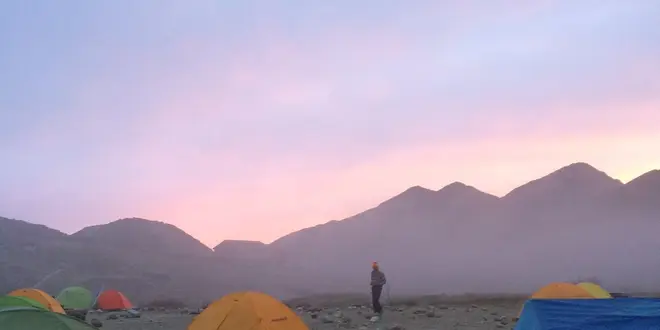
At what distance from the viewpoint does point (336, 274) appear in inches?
4195

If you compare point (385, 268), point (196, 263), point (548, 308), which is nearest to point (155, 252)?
point (196, 263)

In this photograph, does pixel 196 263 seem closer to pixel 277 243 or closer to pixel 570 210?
pixel 277 243

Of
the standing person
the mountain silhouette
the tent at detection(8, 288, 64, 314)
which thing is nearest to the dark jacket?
the standing person

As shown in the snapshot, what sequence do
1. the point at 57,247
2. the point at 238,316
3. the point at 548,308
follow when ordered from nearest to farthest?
the point at 548,308
the point at 238,316
the point at 57,247

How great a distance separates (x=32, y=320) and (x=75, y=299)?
25.3m

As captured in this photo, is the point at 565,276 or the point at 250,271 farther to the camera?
the point at 250,271

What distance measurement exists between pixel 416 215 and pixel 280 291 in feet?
217

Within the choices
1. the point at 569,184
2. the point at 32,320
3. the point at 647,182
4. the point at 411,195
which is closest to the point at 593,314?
the point at 32,320

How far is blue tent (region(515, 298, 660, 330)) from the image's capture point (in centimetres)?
943

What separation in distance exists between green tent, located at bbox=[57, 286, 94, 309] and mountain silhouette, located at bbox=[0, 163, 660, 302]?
24936 millimetres

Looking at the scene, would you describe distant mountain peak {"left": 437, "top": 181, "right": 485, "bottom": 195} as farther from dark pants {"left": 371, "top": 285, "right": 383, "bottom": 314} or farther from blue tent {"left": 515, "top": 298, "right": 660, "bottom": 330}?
blue tent {"left": 515, "top": 298, "right": 660, "bottom": 330}

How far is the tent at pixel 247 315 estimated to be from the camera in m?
13.2

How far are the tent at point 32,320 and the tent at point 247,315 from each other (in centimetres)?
391

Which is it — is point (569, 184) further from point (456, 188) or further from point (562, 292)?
point (562, 292)
